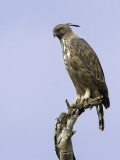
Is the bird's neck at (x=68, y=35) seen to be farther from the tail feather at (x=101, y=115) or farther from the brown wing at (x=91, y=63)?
the tail feather at (x=101, y=115)

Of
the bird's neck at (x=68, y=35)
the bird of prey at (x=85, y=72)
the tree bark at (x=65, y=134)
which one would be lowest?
the tree bark at (x=65, y=134)

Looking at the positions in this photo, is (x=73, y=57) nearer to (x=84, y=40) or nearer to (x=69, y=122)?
(x=84, y=40)

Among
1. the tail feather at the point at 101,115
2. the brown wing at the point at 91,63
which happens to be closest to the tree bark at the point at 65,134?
the tail feather at the point at 101,115

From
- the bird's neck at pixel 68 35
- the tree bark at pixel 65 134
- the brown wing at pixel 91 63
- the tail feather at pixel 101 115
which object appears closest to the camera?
the tree bark at pixel 65 134

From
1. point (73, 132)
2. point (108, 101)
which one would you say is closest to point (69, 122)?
point (73, 132)

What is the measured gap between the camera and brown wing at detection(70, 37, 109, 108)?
37.1 feet

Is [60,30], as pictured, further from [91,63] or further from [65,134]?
[65,134]

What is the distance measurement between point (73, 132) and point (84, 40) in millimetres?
3656

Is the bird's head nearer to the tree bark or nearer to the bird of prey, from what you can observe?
the bird of prey

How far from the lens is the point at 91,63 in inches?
449

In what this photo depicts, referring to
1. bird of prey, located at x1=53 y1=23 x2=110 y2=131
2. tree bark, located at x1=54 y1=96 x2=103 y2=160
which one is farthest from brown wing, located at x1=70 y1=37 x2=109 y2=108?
tree bark, located at x1=54 y1=96 x2=103 y2=160

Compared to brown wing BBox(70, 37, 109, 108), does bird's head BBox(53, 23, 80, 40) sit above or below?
above

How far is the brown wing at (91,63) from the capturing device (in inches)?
446

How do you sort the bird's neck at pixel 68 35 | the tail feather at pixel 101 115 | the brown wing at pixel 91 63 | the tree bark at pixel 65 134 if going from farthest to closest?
the bird's neck at pixel 68 35
the brown wing at pixel 91 63
the tail feather at pixel 101 115
the tree bark at pixel 65 134
